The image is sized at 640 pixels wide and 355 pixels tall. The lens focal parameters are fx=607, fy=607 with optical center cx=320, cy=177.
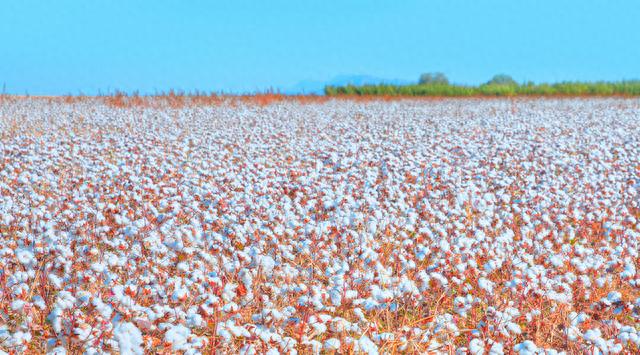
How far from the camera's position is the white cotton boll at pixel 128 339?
3.10 meters

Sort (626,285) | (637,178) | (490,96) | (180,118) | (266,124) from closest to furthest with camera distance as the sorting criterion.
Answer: (626,285)
(637,178)
(266,124)
(180,118)
(490,96)

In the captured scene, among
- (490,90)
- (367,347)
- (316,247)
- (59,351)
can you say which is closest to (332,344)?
(367,347)

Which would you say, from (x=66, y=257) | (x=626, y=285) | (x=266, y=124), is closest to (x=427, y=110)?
(x=266, y=124)

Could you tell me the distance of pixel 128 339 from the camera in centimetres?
311

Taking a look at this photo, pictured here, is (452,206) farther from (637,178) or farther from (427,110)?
(427,110)

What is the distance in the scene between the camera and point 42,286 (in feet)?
13.6

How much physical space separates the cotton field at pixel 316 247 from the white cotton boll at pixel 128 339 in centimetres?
1

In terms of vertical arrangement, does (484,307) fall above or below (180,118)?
below

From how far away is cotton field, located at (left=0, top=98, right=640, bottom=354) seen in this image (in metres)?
3.75

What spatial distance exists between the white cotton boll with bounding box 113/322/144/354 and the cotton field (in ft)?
0.04

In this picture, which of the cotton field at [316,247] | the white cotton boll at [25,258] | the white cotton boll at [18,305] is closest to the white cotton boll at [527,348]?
the cotton field at [316,247]

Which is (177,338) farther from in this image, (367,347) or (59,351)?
(367,347)

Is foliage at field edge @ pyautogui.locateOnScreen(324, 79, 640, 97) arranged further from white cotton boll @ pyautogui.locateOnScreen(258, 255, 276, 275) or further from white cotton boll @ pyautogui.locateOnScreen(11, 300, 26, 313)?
white cotton boll @ pyautogui.locateOnScreen(11, 300, 26, 313)

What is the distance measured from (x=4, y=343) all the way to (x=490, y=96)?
29983 millimetres
